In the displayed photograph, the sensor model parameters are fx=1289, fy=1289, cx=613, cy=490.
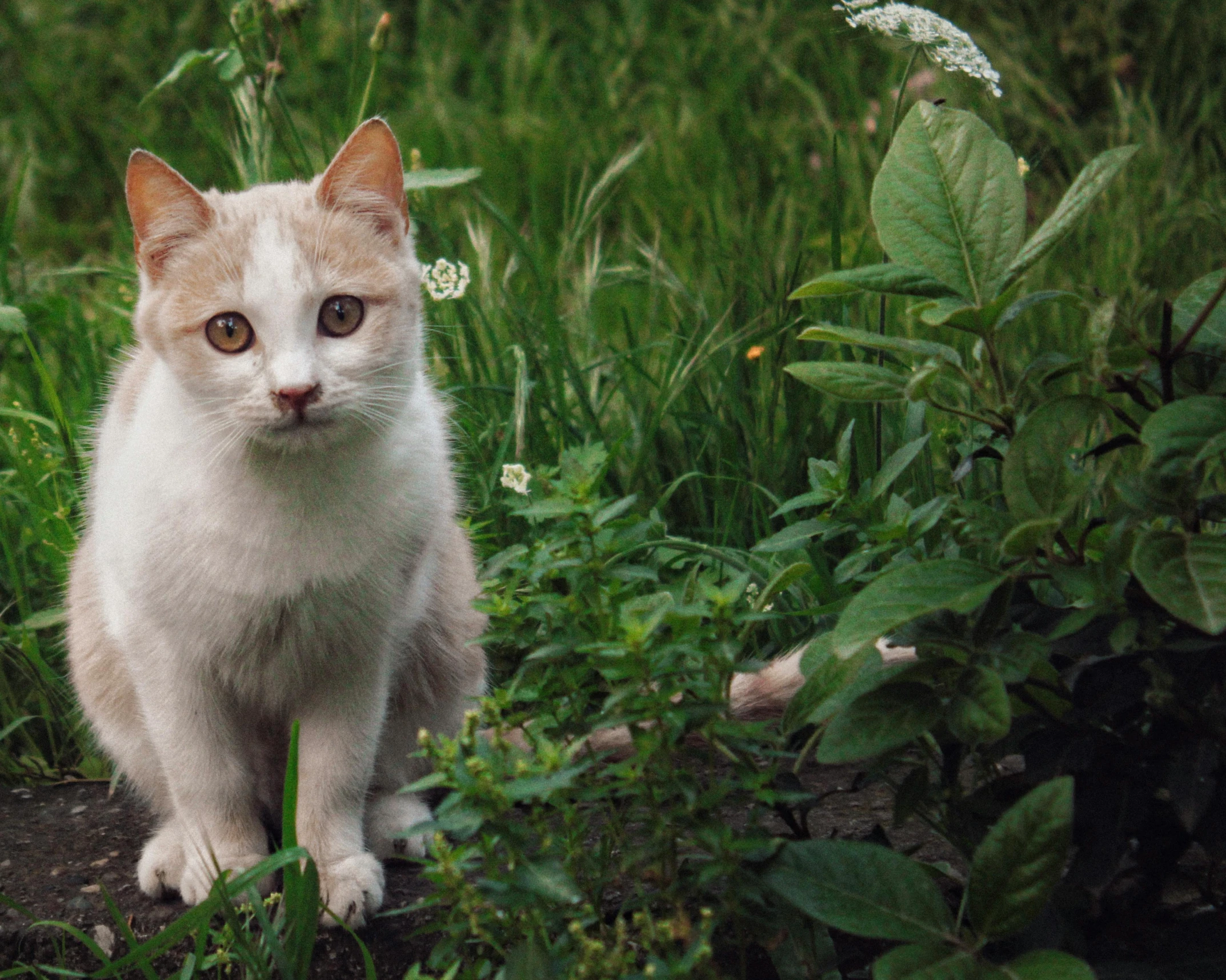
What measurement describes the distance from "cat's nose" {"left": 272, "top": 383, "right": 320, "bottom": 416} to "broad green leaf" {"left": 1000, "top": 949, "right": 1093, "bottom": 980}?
1.08 meters

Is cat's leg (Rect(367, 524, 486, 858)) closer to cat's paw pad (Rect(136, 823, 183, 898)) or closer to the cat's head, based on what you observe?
cat's paw pad (Rect(136, 823, 183, 898))

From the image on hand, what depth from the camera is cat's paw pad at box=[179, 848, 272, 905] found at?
1825 mm

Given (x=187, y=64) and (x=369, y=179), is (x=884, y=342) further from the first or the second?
(x=187, y=64)

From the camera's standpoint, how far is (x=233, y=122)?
3.11 m

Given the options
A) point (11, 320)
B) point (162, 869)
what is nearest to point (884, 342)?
point (162, 869)

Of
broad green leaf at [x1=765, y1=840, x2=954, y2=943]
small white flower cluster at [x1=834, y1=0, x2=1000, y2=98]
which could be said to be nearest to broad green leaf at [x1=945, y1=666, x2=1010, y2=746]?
broad green leaf at [x1=765, y1=840, x2=954, y2=943]

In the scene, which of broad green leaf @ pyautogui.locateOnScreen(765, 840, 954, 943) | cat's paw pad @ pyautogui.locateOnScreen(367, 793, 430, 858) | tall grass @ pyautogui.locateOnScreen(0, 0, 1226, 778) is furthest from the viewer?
tall grass @ pyautogui.locateOnScreen(0, 0, 1226, 778)

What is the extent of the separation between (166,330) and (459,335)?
0.91 m

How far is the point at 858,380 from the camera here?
4.55 feet

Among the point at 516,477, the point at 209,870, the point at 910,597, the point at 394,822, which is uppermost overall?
the point at 910,597

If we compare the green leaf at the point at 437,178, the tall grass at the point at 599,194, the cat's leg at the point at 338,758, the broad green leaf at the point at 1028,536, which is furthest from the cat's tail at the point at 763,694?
the green leaf at the point at 437,178

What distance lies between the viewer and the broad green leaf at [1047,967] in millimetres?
1143

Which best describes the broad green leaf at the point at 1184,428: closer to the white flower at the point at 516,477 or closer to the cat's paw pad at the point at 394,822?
the white flower at the point at 516,477

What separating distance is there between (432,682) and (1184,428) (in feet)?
4.47
